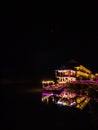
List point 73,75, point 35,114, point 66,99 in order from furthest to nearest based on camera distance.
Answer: point 73,75, point 66,99, point 35,114

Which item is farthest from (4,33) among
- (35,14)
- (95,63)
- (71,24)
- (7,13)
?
(95,63)

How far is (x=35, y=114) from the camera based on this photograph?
1.41m

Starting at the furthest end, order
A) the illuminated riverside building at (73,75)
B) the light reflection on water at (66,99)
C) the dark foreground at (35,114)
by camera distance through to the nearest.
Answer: the illuminated riverside building at (73,75), the light reflection on water at (66,99), the dark foreground at (35,114)

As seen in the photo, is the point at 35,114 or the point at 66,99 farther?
the point at 66,99

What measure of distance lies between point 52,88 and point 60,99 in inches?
7.7

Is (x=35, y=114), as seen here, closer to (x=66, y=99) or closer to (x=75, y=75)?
(x=66, y=99)

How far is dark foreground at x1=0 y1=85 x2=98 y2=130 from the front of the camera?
49.2 inches

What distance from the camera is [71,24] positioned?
1998 mm

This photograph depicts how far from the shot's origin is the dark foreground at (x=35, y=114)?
49.2 inches

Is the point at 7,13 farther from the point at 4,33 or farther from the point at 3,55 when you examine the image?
the point at 3,55

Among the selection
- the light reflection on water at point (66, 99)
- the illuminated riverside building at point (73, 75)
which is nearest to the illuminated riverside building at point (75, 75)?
the illuminated riverside building at point (73, 75)

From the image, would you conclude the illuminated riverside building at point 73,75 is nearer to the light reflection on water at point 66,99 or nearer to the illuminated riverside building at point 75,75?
the illuminated riverside building at point 75,75

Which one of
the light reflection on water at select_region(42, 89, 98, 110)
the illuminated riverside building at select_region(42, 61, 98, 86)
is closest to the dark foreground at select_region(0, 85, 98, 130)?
the light reflection on water at select_region(42, 89, 98, 110)

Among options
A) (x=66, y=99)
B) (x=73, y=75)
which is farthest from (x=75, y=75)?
(x=66, y=99)
